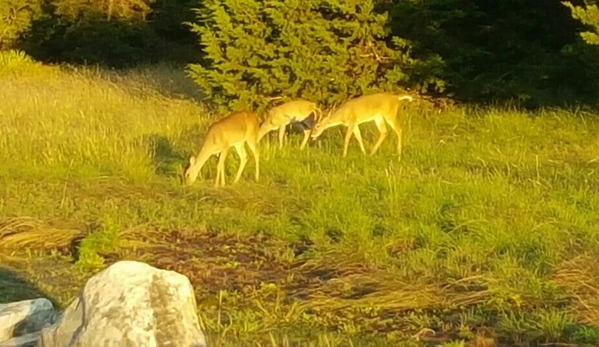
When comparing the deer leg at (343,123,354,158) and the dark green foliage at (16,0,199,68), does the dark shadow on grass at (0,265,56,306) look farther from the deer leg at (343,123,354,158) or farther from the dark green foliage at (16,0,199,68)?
the dark green foliage at (16,0,199,68)

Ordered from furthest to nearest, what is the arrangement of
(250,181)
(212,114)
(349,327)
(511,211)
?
(212,114)
(250,181)
(511,211)
(349,327)

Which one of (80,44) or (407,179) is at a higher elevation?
(407,179)

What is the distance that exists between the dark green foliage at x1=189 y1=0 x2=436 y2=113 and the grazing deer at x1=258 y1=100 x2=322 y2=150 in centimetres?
221

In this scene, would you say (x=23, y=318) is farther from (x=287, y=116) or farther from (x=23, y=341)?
(x=287, y=116)

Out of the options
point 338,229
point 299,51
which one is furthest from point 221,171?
point 299,51

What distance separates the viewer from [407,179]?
1097 cm

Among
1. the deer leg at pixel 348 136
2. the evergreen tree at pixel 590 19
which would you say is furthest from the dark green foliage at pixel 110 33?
the evergreen tree at pixel 590 19

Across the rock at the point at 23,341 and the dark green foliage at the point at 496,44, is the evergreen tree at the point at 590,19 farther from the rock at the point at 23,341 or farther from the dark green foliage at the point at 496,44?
the rock at the point at 23,341

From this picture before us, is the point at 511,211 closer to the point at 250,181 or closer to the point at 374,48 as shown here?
the point at 250,181

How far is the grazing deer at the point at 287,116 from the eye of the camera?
47.0ft

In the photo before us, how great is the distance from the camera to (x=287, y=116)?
568 inches

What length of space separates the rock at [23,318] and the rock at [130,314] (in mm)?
444

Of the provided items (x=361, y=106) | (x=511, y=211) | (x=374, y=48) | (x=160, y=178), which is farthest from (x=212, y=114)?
(x=511, y=211)

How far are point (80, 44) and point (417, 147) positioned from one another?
16.3 metres
